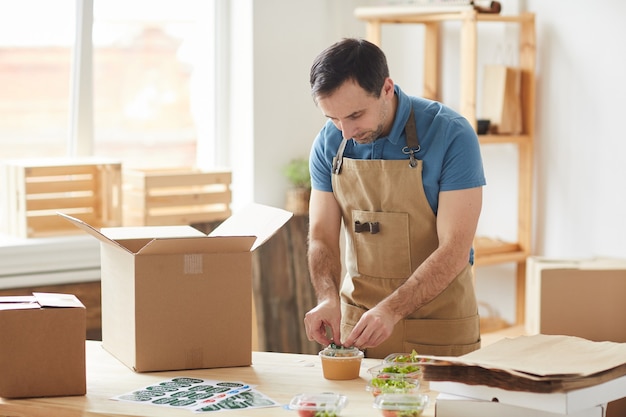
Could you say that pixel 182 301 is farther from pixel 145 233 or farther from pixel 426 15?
pixel 426 15

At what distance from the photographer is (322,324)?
239cm

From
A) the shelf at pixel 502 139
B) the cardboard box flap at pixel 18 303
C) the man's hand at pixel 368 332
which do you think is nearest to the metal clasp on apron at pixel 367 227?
the man's hand at pixel 368 332

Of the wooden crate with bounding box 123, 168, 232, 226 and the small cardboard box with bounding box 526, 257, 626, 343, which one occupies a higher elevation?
the wooden crate with bounding box 123, 168, 232, 226

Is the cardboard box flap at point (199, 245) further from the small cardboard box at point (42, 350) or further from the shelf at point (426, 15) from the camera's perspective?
the shelf at point (426, 15)

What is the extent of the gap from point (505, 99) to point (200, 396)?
7.39ft

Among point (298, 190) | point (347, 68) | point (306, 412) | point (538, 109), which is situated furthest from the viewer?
point (298, 190)

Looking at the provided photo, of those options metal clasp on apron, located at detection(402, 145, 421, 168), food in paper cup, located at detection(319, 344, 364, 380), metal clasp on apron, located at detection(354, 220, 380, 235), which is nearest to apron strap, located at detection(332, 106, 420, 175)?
metal clasp on apron, located at detection(402, 145, 421, 168)

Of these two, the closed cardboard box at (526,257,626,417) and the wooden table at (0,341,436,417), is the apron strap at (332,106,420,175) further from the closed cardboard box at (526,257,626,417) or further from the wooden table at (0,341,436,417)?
the closed cardboard box at (526,257,626,417)

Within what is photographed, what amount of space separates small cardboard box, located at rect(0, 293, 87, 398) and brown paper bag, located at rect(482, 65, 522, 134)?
2.27 m

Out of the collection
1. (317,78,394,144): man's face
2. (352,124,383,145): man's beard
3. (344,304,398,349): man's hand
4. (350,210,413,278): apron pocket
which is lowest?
(344,304,398,349): man's hand

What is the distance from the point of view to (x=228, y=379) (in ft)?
7.23

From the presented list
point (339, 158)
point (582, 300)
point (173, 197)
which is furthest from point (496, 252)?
point (339, 158)

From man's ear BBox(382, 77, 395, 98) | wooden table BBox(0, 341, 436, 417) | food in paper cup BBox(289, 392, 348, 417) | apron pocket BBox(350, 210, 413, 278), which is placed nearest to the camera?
food in paper cup BBox(289, 392, 348, 417)

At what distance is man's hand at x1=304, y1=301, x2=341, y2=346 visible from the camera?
7.78 ft
